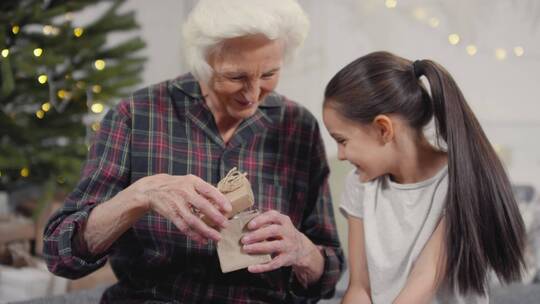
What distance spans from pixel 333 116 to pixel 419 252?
33 cm

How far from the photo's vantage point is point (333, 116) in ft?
4.17

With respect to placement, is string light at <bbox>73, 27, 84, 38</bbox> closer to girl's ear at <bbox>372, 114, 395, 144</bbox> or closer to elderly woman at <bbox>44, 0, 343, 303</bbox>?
elderly woman at <bbox>44, 0, 343, 303</bbox>

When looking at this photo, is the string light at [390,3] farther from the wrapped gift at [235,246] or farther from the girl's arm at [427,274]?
the wrapped gift at [235,246]

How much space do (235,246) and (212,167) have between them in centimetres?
31

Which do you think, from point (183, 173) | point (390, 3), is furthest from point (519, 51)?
point (183, 173)

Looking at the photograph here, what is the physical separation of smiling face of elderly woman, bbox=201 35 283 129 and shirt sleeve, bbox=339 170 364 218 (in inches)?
11.2

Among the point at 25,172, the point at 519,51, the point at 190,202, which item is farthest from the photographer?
the point at 25,172

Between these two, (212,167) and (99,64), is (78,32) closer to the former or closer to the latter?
(99,64)

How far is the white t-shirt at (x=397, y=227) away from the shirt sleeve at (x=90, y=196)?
54 centimetres

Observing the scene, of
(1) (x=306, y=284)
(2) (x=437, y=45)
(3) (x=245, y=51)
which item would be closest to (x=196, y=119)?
(3) (x=245, y=51)

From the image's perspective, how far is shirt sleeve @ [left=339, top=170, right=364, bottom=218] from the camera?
1.39 metres

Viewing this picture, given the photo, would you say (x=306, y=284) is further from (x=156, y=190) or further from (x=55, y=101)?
(x=55, y=101)

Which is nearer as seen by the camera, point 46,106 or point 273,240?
point 273,240

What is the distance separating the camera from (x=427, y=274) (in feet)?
3.92
